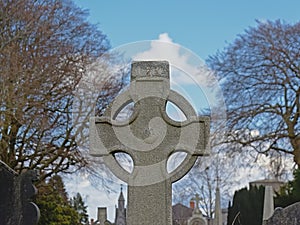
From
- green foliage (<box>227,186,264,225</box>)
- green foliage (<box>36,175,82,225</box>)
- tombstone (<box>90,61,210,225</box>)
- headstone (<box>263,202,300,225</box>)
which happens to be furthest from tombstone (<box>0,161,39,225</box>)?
green foliage (<box>36,175,82,225</box>)

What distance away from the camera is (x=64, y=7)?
57.0 ft

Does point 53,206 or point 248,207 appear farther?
point 53,206

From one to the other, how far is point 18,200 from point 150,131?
146 centimetres

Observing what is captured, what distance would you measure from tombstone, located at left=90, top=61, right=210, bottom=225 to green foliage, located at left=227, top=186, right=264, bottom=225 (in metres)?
8.84

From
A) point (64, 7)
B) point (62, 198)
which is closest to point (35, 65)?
point (64, 7)

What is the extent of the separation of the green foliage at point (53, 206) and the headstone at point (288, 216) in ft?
37.1

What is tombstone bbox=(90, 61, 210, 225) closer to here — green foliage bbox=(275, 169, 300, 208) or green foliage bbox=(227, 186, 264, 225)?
green foliage bbox=(275, 169, 300, 208)

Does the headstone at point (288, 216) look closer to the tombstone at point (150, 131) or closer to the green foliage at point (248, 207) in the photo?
the tombstone at point (150, 131)

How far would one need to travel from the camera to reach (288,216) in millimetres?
7164

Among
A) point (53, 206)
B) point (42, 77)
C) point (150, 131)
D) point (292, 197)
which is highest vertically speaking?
point (42, 77)

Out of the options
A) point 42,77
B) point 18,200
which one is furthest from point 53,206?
point 18,200

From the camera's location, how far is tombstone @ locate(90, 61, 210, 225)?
5547 millimetres

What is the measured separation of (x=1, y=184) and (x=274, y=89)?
13.0 metres

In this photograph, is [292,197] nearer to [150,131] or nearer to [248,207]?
[248,207]
